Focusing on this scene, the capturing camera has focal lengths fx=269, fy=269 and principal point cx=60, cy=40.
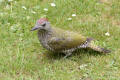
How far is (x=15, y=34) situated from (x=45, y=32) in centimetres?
114

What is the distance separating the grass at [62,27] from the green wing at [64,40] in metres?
0.28

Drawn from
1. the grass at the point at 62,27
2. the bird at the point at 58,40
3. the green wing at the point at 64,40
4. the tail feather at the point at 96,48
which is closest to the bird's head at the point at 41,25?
the bird at the point at 58,40

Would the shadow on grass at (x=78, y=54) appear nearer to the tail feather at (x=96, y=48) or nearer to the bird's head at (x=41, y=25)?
the tail feather at (x=96, y=48)

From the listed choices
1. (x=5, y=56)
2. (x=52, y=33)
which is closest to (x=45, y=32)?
(x=52, y=33)

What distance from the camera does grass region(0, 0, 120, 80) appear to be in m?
5.02

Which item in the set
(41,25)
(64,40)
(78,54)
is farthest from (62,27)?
(41,25)

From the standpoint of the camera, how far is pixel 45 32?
17.1ft

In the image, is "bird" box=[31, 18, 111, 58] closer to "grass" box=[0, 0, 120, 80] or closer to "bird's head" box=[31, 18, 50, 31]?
"bird's head" box=[31, 18, 50, 31]

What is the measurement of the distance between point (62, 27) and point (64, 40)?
115cm

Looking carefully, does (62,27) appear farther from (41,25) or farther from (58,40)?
(41,25)

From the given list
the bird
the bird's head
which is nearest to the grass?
the bird

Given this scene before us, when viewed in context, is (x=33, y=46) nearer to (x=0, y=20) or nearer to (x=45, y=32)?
(x=45, y=32)

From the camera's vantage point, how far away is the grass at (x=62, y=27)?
16.5 feet

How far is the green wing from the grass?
0.28 m
